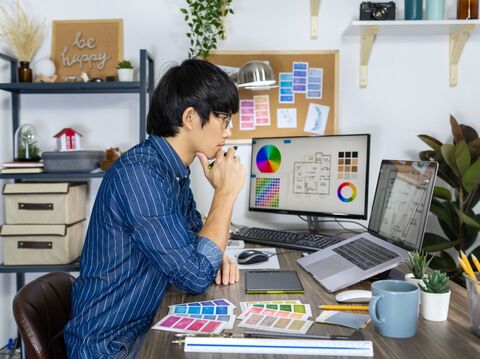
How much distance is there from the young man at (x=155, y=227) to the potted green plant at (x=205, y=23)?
41.2 inches

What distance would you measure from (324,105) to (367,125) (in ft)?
0.80

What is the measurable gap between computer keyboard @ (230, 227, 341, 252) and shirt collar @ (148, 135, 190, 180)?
24.0 inches

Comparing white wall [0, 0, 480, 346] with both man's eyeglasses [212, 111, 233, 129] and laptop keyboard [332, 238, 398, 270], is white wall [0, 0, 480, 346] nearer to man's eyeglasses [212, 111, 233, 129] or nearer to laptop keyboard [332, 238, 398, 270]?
laptop keyboard [332, 238, 398, 270]

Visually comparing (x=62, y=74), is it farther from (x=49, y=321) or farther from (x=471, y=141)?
(x=471, y=141)

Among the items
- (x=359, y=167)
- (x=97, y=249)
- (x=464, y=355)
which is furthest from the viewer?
(x=359, y=167)

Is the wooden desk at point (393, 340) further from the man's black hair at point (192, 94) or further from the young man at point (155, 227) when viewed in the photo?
the man's black hair at point (192, 94)

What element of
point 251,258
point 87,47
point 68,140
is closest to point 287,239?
point 251,258

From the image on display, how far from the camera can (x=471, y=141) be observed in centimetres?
231

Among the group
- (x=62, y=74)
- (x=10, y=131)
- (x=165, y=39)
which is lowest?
(x=10, y=131)

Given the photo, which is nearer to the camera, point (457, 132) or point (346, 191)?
point (346, 191)

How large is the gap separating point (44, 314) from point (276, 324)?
0.69m

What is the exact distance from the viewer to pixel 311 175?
2.22m

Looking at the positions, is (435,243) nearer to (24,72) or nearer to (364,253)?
(364,253)

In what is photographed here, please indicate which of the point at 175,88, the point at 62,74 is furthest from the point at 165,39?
the point at 175,88
